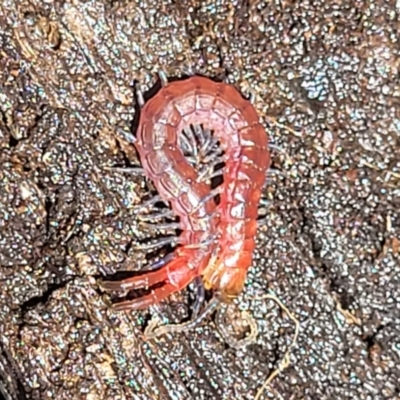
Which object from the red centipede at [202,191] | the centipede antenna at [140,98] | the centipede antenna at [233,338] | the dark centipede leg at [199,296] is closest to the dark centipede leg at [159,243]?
the red centipede at [202,191]

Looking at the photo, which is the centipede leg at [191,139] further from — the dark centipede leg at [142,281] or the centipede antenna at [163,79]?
the dark centipede leg at [142,281]

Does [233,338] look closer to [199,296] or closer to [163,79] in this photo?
[199,296]

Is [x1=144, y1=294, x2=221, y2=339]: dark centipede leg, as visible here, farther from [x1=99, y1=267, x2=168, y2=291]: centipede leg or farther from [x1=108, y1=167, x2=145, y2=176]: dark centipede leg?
[x1=108, y1=167, x2=145, y2=176]: dark centipede leg

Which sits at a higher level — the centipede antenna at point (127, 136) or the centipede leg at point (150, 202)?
the centipede antenna at point (127, 136)

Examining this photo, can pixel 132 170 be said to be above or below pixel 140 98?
below

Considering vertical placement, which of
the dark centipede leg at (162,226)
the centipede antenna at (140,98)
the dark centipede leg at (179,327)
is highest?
the centipede antenna at (140,98)

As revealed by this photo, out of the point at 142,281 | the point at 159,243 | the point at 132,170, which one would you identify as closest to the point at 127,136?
the point at 132,170
